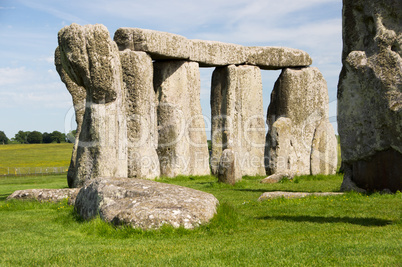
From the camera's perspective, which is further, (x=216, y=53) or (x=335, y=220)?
(x=216, y=53)

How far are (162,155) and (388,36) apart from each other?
504 inches

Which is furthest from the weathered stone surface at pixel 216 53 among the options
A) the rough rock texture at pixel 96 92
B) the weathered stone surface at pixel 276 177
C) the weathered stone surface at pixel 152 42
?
the rough rock texture at pixel 96 92

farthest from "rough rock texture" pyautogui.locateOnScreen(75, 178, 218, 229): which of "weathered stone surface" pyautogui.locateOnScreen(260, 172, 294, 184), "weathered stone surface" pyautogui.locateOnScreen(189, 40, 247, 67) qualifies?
"weathered stone surface" pyautogui.locateOnScreen(189, 40, 247, 67)

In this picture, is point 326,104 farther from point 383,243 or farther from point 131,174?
point 383,243

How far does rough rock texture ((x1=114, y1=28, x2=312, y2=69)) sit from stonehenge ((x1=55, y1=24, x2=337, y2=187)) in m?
0.04

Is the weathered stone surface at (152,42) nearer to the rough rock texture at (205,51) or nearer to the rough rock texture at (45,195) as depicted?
the rough rock texture at (205,51)

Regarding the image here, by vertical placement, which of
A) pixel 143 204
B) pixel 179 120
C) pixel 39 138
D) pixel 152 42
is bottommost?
pixel 143 204

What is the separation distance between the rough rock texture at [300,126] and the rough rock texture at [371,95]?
27.5 ft

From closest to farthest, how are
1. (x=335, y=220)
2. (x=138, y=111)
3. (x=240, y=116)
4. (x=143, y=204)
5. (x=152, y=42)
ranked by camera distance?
(x=143, y=204) < (x=335, y=220) < (x=138, y=111) < (x=152, y=42) < (x=240, y=116)

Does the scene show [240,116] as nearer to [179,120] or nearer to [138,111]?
[179,120]

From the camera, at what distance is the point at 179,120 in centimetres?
2145

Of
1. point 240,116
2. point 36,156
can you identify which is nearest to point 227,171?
point 240,116

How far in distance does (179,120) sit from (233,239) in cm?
1493

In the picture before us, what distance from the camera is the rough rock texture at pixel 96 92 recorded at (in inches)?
516
